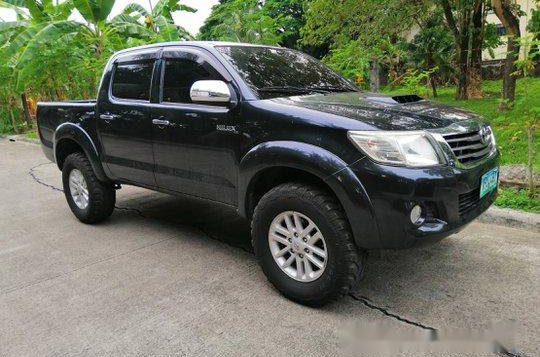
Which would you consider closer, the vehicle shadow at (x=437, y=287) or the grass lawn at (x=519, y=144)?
the vehicle shadow at (x=437, y=287)

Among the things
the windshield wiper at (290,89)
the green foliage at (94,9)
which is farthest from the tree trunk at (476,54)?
the windshield wiper at (290,89)

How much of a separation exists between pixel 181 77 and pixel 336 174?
1.83 meters

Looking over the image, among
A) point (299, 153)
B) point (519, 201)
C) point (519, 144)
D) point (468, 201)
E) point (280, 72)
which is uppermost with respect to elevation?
point (280, 72)

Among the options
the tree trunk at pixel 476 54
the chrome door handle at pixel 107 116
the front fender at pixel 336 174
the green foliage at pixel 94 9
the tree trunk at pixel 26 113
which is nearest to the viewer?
the front fender at pixel 336 174

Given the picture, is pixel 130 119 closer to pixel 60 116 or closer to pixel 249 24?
pixel 60 116

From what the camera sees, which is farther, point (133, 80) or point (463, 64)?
point (463, 64)

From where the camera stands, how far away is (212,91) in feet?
11.2

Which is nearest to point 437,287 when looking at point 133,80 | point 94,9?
point 133,80

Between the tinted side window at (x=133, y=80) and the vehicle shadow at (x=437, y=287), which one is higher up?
the tinted side window at (x=133, y=80)

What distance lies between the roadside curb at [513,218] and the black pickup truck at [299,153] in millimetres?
1362

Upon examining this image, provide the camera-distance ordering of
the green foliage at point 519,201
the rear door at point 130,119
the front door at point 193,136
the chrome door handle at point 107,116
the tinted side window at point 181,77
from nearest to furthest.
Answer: the front door at point 193,136 → the tinted side window at point 181,77 → the rear door at point 130,119 → the chrome door handle at point 107,116 → the green foliage at point 519,201

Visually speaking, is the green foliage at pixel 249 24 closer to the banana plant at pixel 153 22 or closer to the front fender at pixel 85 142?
the banana plant at pixel 153 22

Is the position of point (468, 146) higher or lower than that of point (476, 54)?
lower

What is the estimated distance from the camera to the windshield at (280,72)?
366cm
